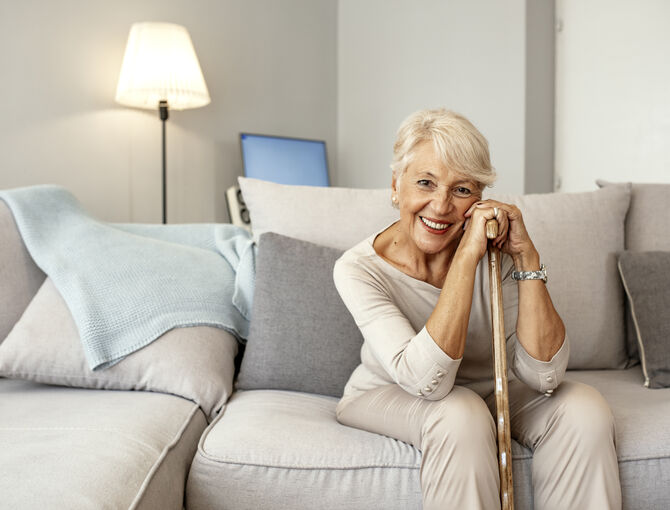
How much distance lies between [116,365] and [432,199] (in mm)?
854

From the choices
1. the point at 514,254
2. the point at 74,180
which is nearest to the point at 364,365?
the point at 514,254

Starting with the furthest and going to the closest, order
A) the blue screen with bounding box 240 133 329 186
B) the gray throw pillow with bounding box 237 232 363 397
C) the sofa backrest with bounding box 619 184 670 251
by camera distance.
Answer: the blue screen with bounding box 240 133 329 186
the sofa backrest with bounding box 619 184 670 251
the gray throw pillow with bounding box 237 232 363 397

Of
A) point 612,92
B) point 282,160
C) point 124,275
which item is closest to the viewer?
point 124,275

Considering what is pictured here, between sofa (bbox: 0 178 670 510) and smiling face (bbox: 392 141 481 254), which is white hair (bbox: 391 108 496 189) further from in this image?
sofa (bbox: 0 178 670 510)

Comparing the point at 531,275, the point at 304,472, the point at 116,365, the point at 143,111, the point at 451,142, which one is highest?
the point at 143,111

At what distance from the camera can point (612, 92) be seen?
11.3ft

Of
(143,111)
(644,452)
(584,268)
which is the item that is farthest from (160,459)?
(143,111)

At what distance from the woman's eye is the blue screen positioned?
211 centimetres

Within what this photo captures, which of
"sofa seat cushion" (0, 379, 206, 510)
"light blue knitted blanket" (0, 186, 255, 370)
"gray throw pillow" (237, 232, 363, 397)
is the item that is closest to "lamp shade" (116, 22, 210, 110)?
"light blue knitted blanket" (0, 186, 255, 370)

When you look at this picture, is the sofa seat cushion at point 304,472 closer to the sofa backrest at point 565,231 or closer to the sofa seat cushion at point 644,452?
the sofa seat cushion at point 644,452

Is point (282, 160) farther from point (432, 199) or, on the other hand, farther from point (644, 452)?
point (644, 452)

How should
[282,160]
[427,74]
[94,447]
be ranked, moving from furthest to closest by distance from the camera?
[427,74] < [282,160] < [94,447]

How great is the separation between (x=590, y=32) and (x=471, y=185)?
259 centimetres

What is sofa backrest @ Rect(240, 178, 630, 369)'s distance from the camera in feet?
6.04
